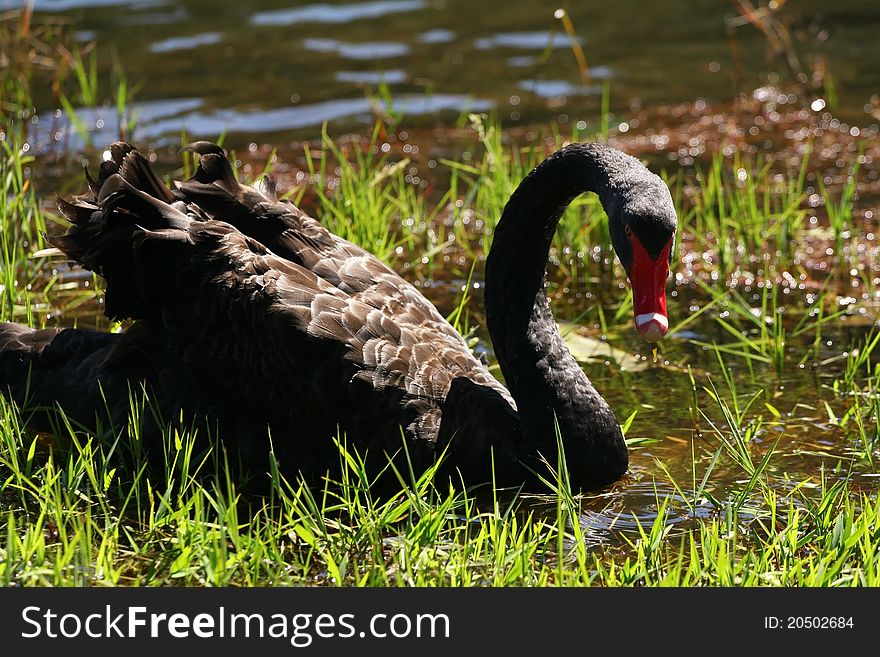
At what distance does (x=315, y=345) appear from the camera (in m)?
4.13

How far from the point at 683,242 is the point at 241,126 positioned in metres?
3.40

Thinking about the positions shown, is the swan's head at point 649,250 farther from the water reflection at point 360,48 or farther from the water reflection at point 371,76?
the water reflection at point 360,48

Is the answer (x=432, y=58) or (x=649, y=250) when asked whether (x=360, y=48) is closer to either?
(x=432, y=58)

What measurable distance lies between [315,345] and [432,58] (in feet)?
21.2

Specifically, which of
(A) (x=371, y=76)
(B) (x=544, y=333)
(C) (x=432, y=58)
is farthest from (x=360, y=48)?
(B) (x=544, y=333)

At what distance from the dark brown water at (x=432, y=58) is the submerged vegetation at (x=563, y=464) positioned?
1461 mm

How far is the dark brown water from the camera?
905 centimetres

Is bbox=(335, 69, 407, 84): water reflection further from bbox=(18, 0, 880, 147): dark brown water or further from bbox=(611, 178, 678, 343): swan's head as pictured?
bbox=(611, 178, 678, 343): swan's head

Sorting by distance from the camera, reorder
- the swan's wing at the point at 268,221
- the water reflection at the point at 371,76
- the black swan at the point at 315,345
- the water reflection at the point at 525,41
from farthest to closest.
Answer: the water reflection at the point at 525,41
the water reflection at the point at 371,76
the swan's wing at the point at 268,221
the black swan at the point at 315,345

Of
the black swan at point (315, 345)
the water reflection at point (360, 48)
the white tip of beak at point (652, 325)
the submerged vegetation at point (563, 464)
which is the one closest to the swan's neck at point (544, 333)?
the black swan at point (315, 345)

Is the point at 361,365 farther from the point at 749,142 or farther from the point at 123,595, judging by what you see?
the point at 749,142

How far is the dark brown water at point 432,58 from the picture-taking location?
9.05 meters

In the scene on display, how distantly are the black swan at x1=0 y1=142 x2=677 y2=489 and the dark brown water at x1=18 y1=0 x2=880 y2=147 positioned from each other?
3.94 meters

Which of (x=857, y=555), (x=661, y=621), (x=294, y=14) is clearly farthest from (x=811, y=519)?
(x=294, y=14)
